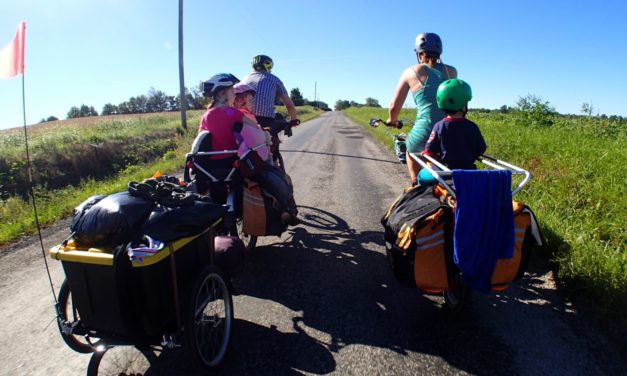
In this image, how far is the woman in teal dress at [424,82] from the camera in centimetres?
368

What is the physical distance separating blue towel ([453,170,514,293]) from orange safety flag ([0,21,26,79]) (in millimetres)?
2907

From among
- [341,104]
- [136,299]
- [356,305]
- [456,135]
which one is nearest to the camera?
[136,299]

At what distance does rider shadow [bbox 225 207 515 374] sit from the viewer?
262 cm

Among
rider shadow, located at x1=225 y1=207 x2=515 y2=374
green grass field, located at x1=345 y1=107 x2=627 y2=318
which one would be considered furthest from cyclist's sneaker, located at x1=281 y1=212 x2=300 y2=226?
green grass field, located at x1=345 y1=107 x2=627 y2=318

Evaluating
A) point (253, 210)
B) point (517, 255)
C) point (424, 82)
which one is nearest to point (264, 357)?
point (253, 210)

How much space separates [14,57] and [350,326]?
299 cm

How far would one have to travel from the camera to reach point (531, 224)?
265 cm

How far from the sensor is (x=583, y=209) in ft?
15.6

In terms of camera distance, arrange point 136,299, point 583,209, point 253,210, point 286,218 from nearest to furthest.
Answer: point 136,299
point 253,210
point 286,218
point 583,209

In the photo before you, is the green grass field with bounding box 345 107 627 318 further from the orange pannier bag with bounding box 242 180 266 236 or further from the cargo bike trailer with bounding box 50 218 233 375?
the cargo bike trailer with bounding box 50 218 233 375

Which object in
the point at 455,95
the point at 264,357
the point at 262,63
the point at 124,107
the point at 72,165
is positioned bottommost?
the point at 124,107

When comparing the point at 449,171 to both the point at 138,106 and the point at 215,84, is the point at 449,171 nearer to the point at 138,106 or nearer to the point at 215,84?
the point at 215,84

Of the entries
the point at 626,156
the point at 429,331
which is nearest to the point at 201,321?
the point at 429,331

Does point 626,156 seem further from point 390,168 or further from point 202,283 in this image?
point 202,283
